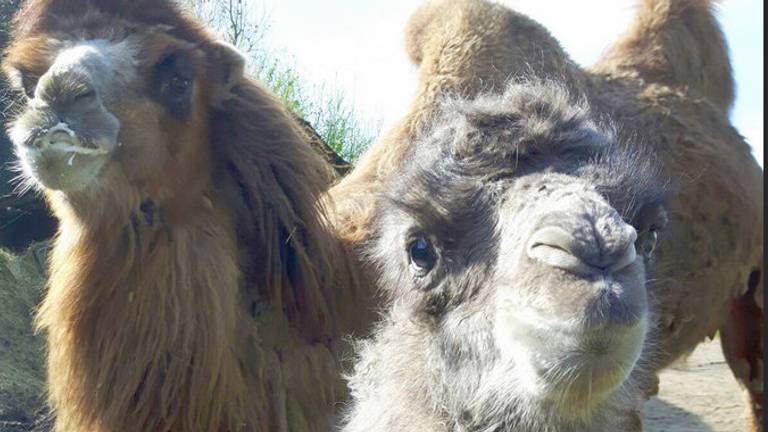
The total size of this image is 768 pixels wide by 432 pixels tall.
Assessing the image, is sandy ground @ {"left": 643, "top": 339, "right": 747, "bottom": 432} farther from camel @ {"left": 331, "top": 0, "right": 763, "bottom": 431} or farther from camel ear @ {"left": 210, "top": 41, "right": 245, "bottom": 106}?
camel ear @ {"left": 210, "top": 41, "right": 245, "bottom": 106}

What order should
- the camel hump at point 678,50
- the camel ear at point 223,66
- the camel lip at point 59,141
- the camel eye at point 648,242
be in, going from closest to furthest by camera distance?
1. the camel eye at point 648,242
2. the camel lip at point 59,141
3. the camel ear at point 223,66
4. the camel hump at point 678,50

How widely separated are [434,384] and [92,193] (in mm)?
1273

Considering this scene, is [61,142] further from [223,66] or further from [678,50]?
[678,50]

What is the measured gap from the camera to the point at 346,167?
504cm

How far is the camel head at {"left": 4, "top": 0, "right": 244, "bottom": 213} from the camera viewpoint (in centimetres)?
283

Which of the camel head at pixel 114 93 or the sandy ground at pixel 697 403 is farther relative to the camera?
the sandy ground at pixel 697 403

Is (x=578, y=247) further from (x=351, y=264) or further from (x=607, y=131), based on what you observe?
(x=351, y=264)

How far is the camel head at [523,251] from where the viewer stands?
175 cm

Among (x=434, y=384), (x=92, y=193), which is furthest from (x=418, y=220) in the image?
(x=92, y=193)

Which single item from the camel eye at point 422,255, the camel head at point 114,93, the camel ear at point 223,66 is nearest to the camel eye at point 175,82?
the camel head at point 114,93

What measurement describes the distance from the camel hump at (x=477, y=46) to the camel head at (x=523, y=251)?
1.72 m

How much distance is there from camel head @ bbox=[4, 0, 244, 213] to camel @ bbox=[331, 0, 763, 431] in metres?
0.68

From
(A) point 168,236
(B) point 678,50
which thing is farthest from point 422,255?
(B) point 678,50

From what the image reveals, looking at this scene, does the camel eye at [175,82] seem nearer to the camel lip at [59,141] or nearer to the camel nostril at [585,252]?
the camel lip at [59,141]
